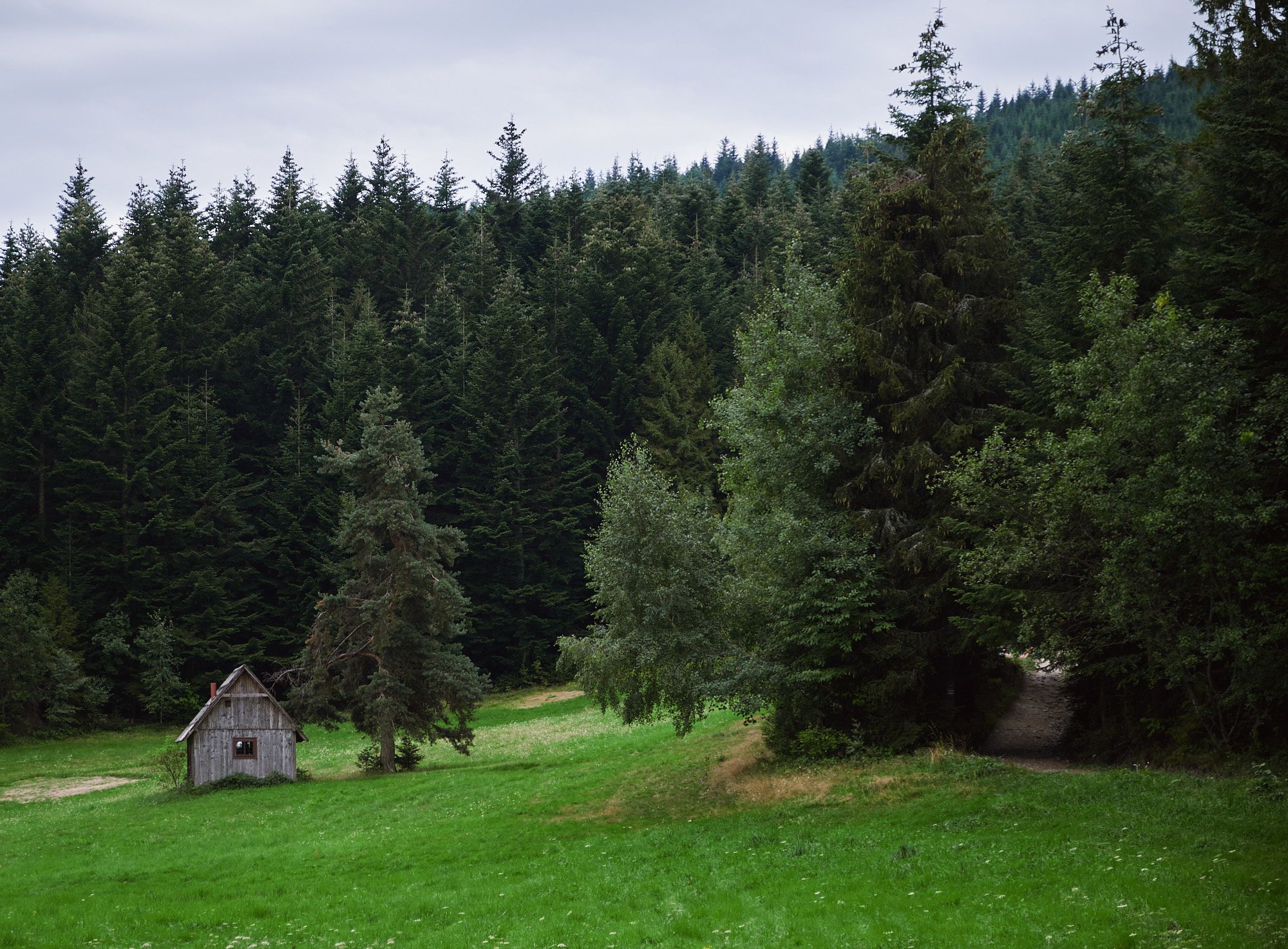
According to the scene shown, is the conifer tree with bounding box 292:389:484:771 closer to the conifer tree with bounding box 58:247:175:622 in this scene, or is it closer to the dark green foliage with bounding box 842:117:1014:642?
the dark green foliage with bounding box 842:117:1014:642

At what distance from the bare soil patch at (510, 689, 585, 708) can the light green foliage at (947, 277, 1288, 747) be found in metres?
40.9

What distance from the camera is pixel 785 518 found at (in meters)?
28.7

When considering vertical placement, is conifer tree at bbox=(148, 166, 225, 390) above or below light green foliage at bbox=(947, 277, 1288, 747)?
above

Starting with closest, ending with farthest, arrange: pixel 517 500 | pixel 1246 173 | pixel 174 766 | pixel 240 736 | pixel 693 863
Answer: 1. pixel 693 863
2. pixel 1246 173
3. pixel 174 766
4. pixel 240 736
5. pixel 517 500

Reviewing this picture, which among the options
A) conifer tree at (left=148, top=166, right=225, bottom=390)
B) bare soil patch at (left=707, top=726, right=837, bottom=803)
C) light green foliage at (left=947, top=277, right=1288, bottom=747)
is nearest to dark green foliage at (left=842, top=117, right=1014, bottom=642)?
light green foliage at (left=947, top=277, right=1288, bottom=747)

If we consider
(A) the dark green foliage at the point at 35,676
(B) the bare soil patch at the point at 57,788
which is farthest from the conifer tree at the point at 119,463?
(B) the bare soil patch at the point at 57,788

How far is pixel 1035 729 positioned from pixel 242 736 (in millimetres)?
31035

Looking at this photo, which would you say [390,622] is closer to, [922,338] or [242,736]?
[242,736]

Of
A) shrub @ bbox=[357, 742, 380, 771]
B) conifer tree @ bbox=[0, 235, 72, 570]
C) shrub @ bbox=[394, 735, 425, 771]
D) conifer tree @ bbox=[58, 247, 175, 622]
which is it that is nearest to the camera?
shrub @ bbox=[357, 742, 380, 771]

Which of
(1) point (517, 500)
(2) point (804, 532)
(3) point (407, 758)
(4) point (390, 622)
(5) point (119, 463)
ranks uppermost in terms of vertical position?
(5) point (119, 463)

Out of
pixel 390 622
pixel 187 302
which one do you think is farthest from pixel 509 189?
pixel 390 622

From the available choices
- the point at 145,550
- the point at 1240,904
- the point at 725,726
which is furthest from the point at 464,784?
the point at 145,550

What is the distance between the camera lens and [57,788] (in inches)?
1734

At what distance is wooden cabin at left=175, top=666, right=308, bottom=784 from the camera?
136ft
